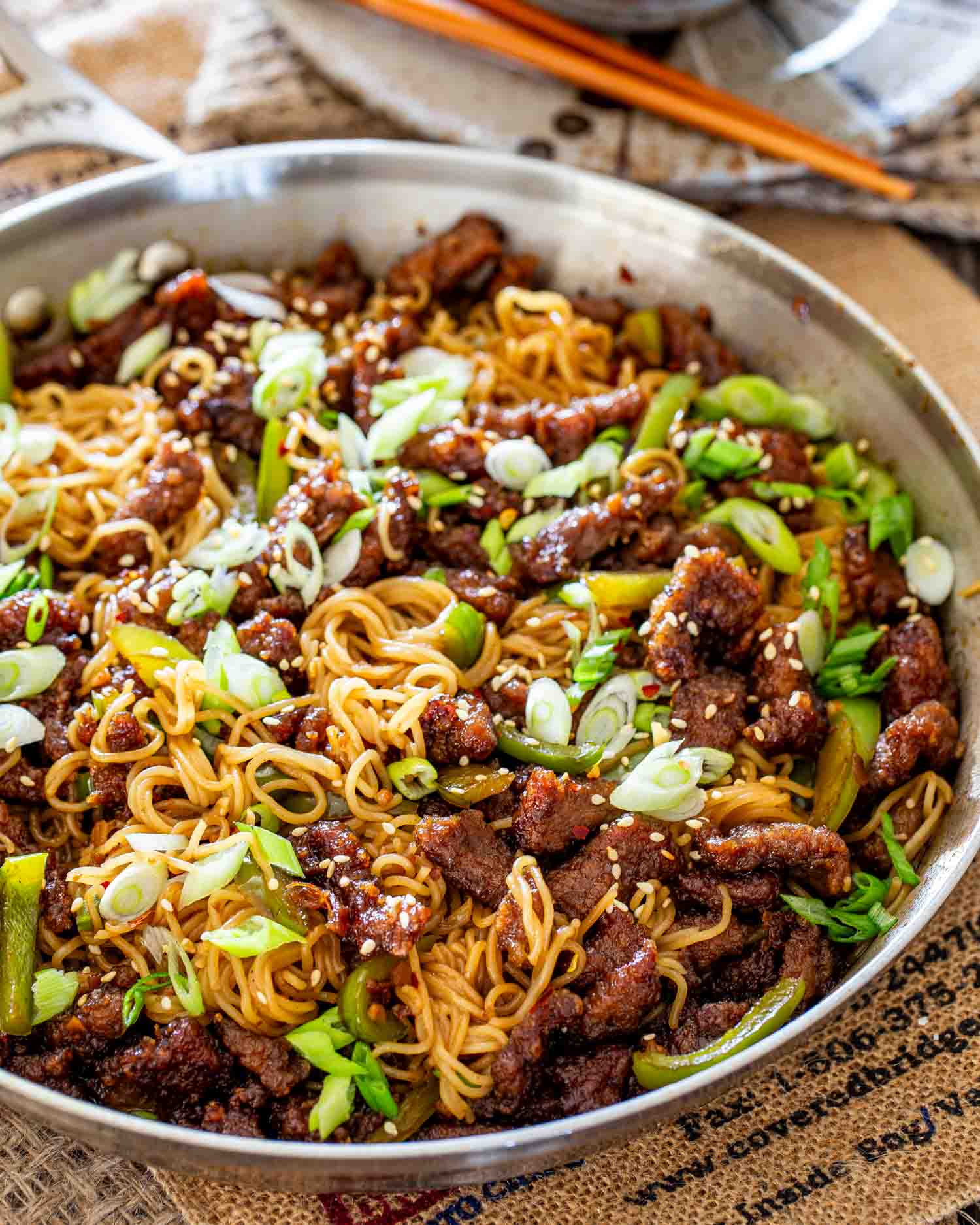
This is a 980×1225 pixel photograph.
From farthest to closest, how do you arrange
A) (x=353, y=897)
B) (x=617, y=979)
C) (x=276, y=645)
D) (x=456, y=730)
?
1. (x=276, y=645)
2. (x=456, y=730)
3. (x=353, y=897)
4. (x=617, y=979)

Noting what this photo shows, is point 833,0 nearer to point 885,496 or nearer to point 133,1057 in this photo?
point 885,496

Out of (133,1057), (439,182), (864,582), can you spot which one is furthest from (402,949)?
(439,182)

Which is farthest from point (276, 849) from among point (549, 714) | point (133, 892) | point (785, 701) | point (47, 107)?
point (47, 107)

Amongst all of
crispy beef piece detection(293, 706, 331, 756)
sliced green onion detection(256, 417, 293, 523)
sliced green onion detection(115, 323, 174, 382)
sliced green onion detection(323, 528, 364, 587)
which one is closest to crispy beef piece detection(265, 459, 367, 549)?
sliced green onion detection(323, 528, 364, 587)

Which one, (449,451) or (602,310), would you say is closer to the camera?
(449,451)

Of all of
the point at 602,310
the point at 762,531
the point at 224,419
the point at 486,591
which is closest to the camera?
the point at 486,591

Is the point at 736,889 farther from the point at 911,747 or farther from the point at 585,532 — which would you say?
the point at 585,532
